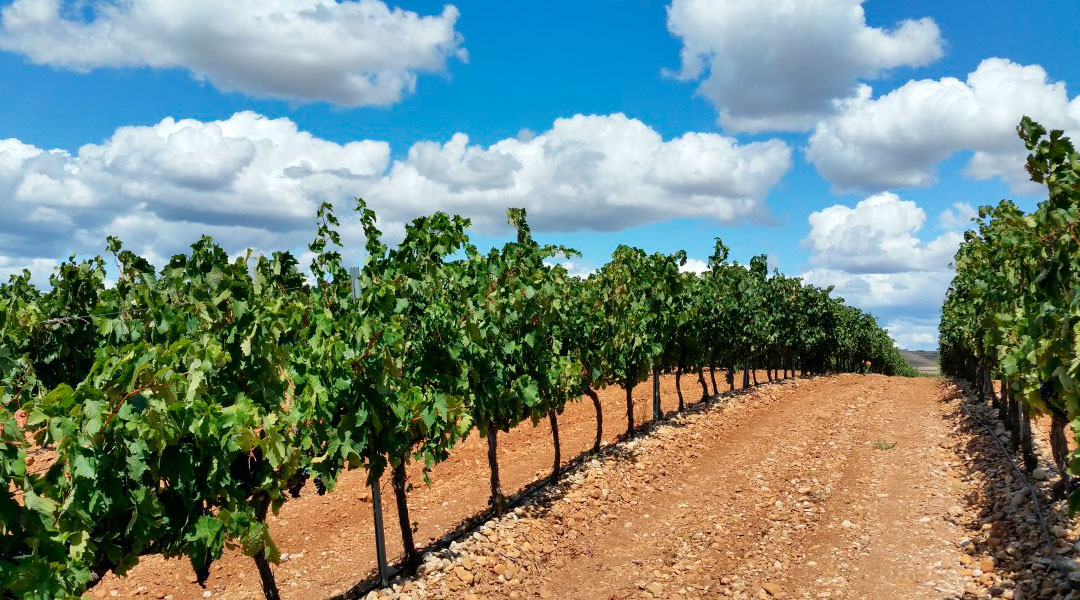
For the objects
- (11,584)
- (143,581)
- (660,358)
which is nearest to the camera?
(11,584)

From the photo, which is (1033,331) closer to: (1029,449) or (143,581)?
(1029,449)

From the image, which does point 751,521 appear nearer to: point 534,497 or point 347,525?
point 534,497

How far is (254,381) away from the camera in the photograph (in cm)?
712

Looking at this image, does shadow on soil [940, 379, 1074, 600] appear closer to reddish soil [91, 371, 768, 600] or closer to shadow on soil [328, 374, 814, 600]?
shadow on soil [328, 374, 814, 600]

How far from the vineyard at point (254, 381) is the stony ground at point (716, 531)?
1.54 metres

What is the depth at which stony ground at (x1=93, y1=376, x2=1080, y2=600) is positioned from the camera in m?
9.59

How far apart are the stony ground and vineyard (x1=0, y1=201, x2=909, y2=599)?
1.54 m

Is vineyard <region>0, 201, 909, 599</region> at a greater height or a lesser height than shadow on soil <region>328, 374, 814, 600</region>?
greater

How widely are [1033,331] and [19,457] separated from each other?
897 cm

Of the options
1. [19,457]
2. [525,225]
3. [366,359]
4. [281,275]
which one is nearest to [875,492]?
[525,225]

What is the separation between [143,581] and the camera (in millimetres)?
11672

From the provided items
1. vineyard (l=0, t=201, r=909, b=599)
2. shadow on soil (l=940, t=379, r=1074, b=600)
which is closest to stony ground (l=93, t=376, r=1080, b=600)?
shadow on soil (l=940, t=379, r=1074, b=600)

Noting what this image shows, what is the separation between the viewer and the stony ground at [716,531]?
378 inches

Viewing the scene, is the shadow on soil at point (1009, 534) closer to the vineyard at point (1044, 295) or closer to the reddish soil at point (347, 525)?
the vineyard at point (1044, 295)
